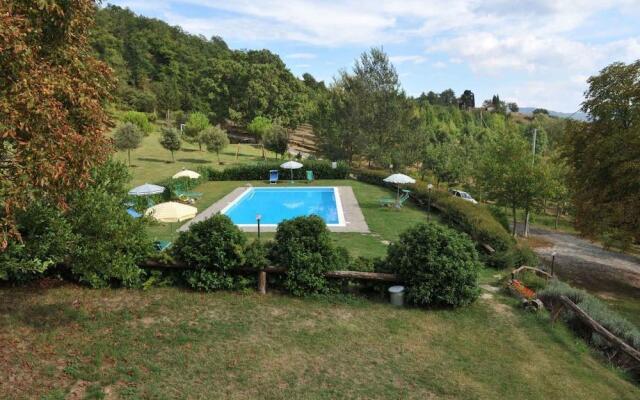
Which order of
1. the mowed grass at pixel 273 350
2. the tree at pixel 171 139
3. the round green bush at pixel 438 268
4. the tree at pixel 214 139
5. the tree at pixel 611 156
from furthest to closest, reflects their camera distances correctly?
1. the tree at pixel 214 139
2. the tree at pixel 171 139
3. the tree at pixel 611 156
4. the round green bush at pixel 438 268
5. the mowed grass at pixel 273 350

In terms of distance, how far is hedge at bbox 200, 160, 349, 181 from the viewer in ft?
108

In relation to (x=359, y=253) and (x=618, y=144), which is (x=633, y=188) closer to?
(x=618, y=144)

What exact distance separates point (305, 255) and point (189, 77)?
237 ft

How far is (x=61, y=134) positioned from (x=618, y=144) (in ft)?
53.8

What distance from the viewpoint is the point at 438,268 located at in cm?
937

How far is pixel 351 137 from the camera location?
38.7 meters

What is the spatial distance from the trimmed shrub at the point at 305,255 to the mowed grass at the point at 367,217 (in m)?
4.00

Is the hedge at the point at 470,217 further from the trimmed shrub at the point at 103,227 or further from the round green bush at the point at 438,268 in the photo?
the trimmed shrub at the point at 103,227

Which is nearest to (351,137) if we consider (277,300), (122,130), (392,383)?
(122,130)

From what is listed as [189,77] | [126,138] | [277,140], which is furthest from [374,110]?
[189,77]

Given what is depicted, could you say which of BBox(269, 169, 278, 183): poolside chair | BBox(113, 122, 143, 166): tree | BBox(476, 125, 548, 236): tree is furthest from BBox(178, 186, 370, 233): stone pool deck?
BBox(113, 122, 143, 166): tree

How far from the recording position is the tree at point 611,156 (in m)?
14.1

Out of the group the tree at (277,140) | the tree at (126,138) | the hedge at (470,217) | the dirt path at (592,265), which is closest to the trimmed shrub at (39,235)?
the hedge at (470,217)

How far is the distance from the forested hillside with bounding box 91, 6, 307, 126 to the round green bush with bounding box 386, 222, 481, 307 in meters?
48.4
